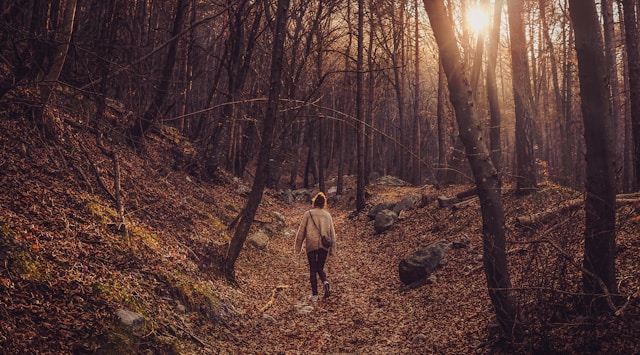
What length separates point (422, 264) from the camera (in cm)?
815

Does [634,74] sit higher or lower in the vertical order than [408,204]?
higher

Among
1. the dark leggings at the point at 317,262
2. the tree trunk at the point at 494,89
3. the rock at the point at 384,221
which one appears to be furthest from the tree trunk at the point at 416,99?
the dark leggings at the point at 317,262

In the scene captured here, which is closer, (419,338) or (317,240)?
(419,338)

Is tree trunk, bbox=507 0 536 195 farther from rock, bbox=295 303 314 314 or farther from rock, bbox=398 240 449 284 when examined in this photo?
rock, bbox=295 303 314 314

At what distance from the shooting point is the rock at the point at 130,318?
4.11 m

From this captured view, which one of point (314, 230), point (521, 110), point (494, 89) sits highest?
point (494, 89)

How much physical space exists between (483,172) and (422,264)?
3.85 meters

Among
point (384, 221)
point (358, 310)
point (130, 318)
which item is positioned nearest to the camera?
point (130, 318)

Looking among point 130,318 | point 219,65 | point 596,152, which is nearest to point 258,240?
point 130,318

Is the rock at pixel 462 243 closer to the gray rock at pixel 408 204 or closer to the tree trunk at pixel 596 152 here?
the tree trunk at pixel 596 152

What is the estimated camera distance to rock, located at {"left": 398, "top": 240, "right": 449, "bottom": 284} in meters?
8.10

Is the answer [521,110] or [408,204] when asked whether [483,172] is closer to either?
[521,110]

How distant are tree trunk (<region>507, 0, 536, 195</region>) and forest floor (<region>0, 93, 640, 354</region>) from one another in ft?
2.01

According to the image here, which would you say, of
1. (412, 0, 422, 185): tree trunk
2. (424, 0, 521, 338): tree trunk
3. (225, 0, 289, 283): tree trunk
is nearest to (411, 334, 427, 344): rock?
(424, 0, 521, 338): tree trunk
